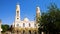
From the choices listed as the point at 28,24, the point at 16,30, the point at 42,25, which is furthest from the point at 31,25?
→ the point at 42,25

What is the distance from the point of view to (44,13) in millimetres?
41625

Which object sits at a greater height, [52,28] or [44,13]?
[44,13]

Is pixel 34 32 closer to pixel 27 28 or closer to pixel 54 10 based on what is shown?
pixel 27 28

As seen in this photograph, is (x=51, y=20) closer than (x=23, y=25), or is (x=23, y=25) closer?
(x=51, y=20)

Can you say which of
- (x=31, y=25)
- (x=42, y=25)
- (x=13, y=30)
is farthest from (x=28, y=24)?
(x=42, y=25)

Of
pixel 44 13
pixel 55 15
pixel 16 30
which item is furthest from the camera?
pixel 16 30

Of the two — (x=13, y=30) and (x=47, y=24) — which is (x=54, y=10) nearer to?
(x=47, y=24)

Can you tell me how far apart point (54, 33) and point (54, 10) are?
4863 mm

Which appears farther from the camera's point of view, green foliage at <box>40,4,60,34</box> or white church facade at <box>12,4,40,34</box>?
white church facade at <box>12,4,40,34</box>

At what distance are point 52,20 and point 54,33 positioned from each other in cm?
303

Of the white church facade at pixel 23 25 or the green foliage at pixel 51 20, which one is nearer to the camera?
the green foliage at pixel 51 20

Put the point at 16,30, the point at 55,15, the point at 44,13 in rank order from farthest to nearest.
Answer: the point at 16,30 → the point at 44,13 → the point at 55,15

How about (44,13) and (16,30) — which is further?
(16,30)

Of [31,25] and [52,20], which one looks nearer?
[52,20]
